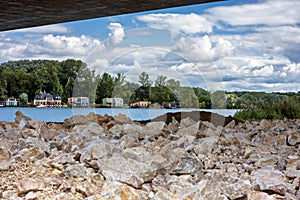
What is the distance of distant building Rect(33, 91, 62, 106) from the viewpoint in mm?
8969

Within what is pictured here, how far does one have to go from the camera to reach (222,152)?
245 centimetres

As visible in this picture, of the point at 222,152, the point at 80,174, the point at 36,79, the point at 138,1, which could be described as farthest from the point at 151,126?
the point at 36,79

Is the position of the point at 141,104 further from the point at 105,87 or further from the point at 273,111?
the point at 273,111

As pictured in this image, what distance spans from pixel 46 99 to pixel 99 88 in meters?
5.39

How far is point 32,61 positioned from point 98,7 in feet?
20.8

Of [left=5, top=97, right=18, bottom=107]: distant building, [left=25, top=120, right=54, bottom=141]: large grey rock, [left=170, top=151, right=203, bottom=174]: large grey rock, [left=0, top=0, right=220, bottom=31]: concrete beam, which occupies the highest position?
[left=0, top=0, right=220, bottom=31]: concrete beam

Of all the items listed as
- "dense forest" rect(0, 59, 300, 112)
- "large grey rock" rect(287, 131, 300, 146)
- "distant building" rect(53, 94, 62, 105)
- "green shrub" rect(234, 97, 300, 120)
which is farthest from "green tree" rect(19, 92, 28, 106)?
"large grey rock" rect(287, 131, 300, 146)

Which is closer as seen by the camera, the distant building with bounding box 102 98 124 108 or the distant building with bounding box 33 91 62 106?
the distant building with bounding box 102 98 124 108

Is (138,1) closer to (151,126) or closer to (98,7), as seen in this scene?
(98,7)

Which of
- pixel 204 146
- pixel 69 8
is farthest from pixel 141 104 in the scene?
pixel 204 146

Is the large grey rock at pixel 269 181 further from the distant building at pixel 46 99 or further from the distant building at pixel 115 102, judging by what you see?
the distant building at pixel 46 99

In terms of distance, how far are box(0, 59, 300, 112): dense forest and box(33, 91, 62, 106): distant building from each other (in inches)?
5.0

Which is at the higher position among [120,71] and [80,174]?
[120,71]

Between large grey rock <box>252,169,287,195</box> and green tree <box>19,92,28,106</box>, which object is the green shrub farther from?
large grey rock <box>252,169,287,195</box>
